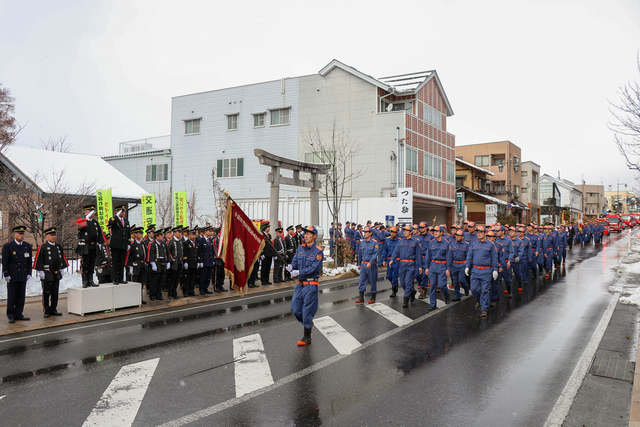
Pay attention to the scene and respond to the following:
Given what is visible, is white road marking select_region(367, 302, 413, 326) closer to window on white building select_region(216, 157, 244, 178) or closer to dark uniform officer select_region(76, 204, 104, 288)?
dark uniform officer select_region(76, 204, 104, 288)

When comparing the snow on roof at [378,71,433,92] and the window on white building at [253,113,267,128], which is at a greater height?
the snow on roof at [378,71,433,92]

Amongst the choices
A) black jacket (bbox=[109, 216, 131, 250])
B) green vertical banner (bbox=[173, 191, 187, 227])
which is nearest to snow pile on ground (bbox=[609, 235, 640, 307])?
black jacket (bbox=[109, 216, 131, 250])

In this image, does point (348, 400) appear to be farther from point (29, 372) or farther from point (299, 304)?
point (29, 372)

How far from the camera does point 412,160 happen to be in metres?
35.3

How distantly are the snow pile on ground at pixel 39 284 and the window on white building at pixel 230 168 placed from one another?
22.5m

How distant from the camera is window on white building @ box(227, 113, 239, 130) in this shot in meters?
38.8

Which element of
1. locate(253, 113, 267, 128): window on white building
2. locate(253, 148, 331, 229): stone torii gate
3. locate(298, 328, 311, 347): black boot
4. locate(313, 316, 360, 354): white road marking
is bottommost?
locate(313, 316, 360, 354): white road marking

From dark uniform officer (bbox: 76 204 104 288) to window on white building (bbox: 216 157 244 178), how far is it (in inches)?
1050

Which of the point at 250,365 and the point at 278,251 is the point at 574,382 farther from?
the point at 278,251

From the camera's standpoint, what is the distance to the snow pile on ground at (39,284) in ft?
45.2

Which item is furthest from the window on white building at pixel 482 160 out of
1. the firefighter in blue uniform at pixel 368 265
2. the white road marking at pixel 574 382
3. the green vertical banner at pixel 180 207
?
the white road marking at pixel 574 382

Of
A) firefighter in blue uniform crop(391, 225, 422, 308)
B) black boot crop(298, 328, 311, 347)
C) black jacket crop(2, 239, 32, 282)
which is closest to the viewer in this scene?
black boot crop(298, 328, 311, 347)

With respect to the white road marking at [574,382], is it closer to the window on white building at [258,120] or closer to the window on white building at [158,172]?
the window on white building at [258,120]

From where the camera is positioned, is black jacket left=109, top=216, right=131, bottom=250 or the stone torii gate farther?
the stone torii gate
